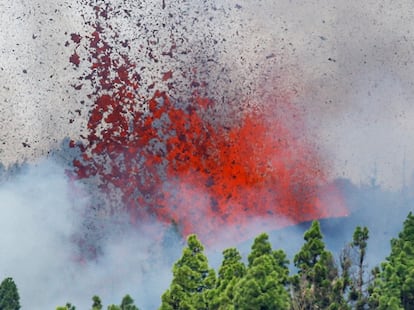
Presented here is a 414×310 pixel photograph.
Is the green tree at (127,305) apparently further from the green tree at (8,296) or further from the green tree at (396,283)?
the green tree at (396,283)

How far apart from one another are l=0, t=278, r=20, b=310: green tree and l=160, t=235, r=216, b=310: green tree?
3022mm

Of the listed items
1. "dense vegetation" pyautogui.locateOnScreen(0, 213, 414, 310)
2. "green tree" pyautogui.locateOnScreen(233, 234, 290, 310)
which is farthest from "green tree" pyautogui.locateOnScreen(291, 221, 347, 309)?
"green tree" pyautogui.locateOnScreen(233, 234, 290, 310)

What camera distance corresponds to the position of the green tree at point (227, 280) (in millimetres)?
14133

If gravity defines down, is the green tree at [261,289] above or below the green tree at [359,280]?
→ below

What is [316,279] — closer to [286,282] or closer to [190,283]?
[286,282]

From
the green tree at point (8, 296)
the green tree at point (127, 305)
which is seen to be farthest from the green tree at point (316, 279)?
the green tree at point (8, 296)

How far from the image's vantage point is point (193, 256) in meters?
15.0

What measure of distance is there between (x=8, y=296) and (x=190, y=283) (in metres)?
3.58

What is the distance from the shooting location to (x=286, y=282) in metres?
15.3

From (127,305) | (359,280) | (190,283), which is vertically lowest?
(190,283)

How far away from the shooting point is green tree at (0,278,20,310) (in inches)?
617

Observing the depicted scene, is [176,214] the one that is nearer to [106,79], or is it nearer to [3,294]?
[106,79]

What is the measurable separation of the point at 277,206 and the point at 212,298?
24.0 ft

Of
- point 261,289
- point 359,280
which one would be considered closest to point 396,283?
point 359,280
